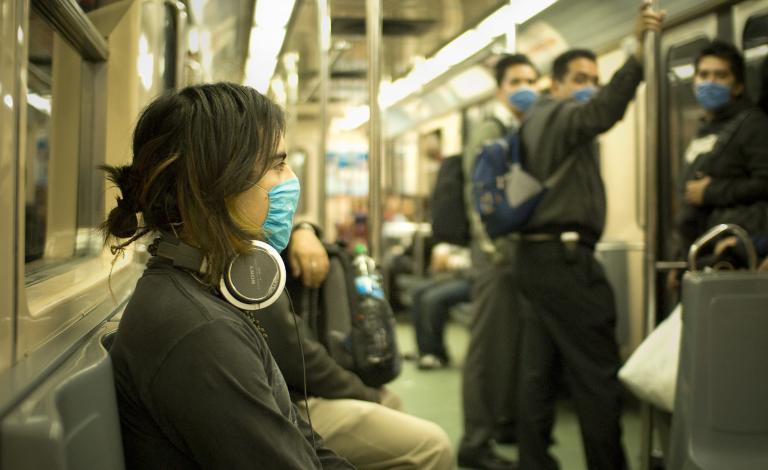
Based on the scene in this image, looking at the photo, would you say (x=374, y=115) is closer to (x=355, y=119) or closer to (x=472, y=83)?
(x=472, y=83)

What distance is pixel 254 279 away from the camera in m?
1.32

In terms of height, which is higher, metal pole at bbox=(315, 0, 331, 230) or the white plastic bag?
metal pole at bbox=(315, 0, 331, 230)

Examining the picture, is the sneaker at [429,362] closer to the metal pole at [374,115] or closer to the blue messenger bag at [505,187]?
the blue messenger bag at [505,187]

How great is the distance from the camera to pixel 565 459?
3939 millimetres

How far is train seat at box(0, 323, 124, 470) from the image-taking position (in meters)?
0.81

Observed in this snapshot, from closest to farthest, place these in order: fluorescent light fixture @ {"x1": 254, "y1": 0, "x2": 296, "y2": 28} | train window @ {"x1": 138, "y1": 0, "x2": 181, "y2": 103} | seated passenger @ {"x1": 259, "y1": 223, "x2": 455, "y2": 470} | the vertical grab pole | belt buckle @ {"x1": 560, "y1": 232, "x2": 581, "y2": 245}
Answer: seated passenger @ {"x1": 259, "y1": 223, "x2": 455, "y2": 470} → train window @ {"x1": 138, "y1": 0, "x2": 181, "y2": 103} → the vertical grab pole → belt buckle @ {"x1": 560, "y1": 232, "x2": 581, "y2": 245} → fluorescent light fixture @ {"x1": 254, "y1": 0, "x2": 296, "y2": 28}

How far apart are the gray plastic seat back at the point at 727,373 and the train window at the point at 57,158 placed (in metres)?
1.81

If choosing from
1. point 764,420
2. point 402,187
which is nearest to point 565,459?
point 764,420

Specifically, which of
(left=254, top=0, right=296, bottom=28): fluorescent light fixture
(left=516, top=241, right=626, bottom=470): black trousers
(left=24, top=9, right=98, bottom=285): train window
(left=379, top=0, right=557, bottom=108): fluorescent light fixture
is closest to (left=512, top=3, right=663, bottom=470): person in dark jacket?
(left=516, top=241, right=626, bottom=470): black trousers

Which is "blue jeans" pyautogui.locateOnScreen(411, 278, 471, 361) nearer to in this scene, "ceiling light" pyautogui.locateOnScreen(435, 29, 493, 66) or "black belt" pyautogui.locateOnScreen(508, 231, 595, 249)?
"ceiling light" pyautogui.locateOnScreen(435, 29, 493, 66)

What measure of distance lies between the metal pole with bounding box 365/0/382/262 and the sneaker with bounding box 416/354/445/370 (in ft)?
13.1

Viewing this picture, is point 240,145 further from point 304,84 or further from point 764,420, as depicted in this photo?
point 304,84

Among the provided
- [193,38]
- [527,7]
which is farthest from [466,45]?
[193,38]

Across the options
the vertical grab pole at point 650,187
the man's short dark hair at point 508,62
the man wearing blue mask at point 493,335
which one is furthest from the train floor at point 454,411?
the man's short dark hair at point 508,62
